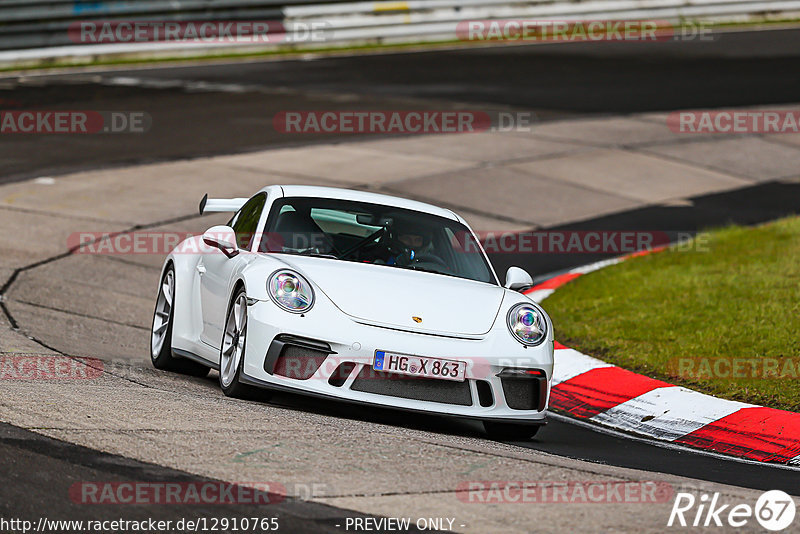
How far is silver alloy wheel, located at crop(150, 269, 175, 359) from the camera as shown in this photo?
8.79m

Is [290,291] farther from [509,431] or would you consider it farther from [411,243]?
[509,431]

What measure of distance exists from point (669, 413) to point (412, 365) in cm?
216

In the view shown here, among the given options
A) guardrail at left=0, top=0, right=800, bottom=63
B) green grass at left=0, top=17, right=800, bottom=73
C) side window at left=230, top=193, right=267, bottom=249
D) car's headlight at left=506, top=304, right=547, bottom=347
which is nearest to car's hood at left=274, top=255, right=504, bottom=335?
car's headlight at left=506, top=304, right=547, bottom=347

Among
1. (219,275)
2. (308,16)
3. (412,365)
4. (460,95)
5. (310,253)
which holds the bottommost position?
(412,365)

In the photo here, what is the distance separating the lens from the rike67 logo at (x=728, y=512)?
16.5 feet

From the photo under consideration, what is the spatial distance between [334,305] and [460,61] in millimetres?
20526

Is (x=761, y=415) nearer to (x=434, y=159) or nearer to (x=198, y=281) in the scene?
(x=198, y=281)

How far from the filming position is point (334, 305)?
7.07 metres

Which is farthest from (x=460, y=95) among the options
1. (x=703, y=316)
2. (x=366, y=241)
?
(x=366, y=241)

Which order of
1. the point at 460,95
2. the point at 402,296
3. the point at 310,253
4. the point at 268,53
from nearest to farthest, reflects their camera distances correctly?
1. the point at 402,296
2. the point at 310,253
3. the point at 460,95
4. the point at 268,53

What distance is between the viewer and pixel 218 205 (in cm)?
902

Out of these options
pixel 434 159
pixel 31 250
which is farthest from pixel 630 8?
pixel 31 250


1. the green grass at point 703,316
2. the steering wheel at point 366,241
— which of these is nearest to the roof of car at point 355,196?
the steering wheel at point 366,241

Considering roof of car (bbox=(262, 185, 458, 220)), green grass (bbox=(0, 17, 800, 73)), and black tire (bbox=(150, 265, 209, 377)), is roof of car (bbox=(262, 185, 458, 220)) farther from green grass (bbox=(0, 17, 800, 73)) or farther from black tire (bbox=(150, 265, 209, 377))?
green grass (bbox=(0, 17, 800, 73))
